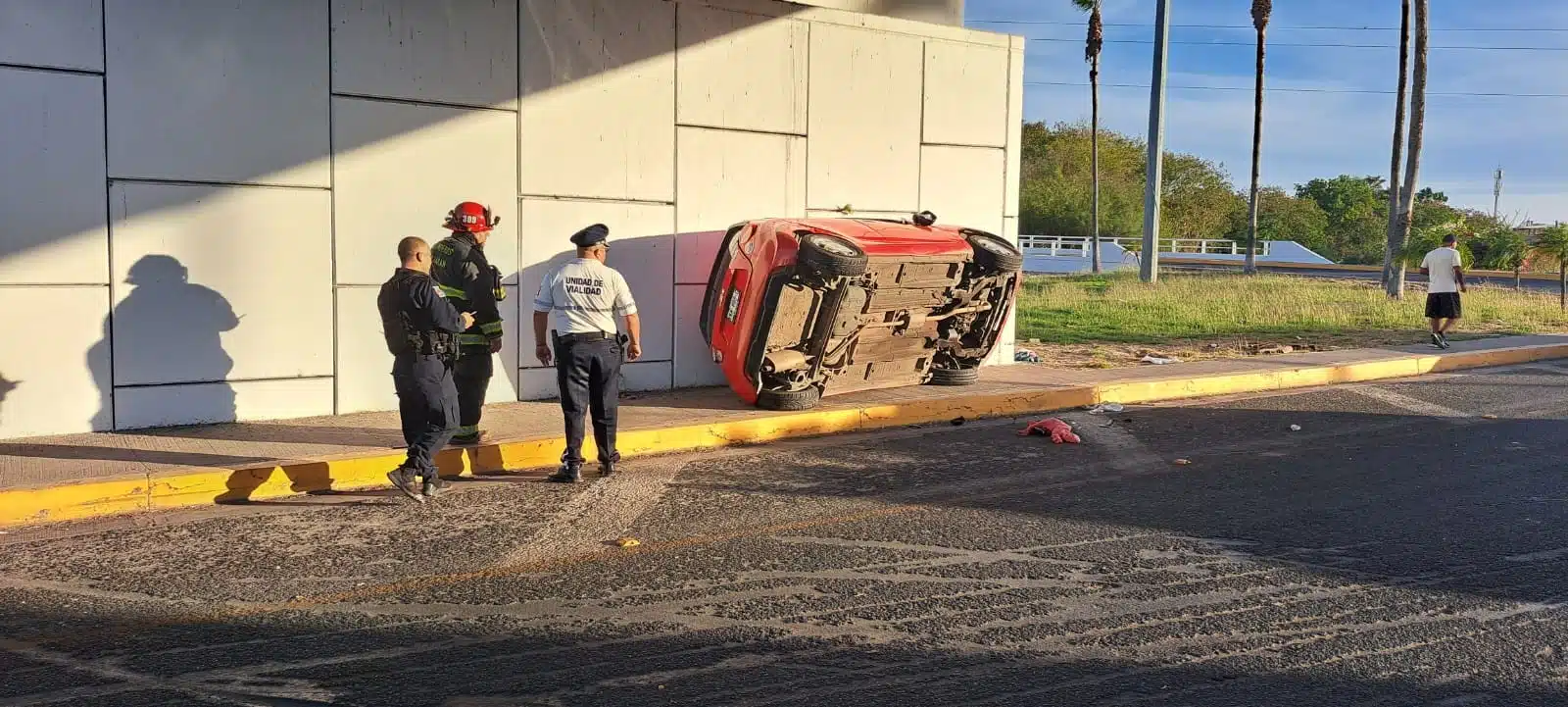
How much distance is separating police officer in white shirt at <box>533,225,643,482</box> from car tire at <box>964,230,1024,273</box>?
14.2ft

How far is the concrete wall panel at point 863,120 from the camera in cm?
1241

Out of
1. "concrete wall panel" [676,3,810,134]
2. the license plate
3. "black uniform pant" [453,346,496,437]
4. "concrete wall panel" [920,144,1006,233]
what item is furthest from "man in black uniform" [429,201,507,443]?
"concrete wall panel" [920,144,1006,233]

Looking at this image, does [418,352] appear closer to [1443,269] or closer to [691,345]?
[691,345]

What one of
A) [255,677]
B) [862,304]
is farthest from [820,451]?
[255,677]

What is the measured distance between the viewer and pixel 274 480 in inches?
306

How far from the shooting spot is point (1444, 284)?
679 inches

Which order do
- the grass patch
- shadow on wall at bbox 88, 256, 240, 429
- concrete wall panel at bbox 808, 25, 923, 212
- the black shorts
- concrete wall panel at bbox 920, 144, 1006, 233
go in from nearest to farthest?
shadow on wall at bbox 88, 256, 240, 429
concrete wall panel at bbox 808, 25, 923, 212
concrete wall panel at bbox 920, 144, 1006, 233
the black shorts
the grass patch

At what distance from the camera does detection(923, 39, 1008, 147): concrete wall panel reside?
520 inches

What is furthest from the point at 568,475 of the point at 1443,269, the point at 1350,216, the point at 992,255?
the point at 1350,216

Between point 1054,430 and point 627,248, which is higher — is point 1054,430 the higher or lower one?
the lower one

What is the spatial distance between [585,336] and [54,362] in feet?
12.1

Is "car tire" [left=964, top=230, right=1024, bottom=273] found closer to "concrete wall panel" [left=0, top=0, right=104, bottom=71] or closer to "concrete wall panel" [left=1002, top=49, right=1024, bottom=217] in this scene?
"concrete wall panel" [left=1002, top=49, right=1024, bottom=217]

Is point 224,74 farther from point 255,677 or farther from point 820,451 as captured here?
point 255,677

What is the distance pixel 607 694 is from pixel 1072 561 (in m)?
2.75
